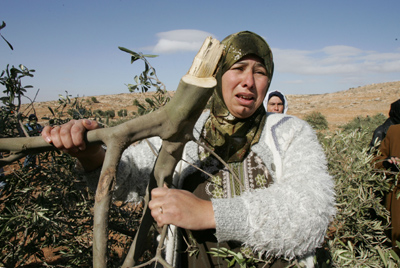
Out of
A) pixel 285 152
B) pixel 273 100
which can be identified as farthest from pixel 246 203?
pixel 273 100

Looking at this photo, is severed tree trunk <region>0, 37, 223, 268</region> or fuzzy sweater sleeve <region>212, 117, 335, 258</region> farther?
fuzzy sweater sleeve <region>212, 117, 335, 258</region>

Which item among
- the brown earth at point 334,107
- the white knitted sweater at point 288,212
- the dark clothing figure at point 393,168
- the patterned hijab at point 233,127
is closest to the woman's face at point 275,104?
the dark clothing figure at point 393,168

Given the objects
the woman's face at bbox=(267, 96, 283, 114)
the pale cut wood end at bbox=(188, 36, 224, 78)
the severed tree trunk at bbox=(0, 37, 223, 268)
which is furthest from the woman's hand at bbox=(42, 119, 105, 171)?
the woman's face at bbox=(267, 96, 283, 114)

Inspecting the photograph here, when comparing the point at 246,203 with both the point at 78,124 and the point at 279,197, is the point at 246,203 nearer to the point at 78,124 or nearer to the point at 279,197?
the point at 279,197

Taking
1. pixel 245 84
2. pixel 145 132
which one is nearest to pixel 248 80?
pixel 245 84

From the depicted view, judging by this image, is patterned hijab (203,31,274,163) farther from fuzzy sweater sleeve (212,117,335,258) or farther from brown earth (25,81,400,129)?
brown earth (25,81,400,129)

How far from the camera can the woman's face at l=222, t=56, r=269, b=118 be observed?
1.60m

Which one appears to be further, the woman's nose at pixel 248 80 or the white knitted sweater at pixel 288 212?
the woman's nose at pixel 248 80

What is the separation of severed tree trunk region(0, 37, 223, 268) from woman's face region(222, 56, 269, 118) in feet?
1.78

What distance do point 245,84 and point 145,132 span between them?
74 cm

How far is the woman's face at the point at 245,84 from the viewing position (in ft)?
5.26

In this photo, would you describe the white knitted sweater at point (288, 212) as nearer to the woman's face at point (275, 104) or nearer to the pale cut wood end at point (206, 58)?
the pale cut wood end at point (206, 58)

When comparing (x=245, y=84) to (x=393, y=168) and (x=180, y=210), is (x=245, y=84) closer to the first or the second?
(x=180, y=210)

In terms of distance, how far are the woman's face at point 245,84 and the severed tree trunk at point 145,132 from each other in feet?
1.78
